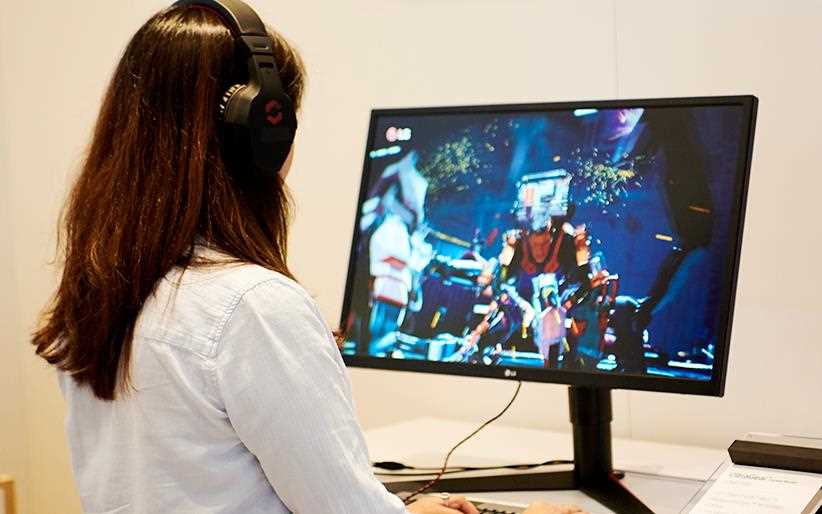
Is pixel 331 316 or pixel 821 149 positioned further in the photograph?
pixel 331 316

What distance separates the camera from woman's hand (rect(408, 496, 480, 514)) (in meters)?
1.32

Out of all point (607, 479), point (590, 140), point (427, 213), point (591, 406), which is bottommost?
point (607, 479)

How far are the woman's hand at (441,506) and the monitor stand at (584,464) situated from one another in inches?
11.3

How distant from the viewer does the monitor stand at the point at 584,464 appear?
1643 mm

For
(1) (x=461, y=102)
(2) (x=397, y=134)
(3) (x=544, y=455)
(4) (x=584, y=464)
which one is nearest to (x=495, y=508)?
(4) (x=584, y=464)

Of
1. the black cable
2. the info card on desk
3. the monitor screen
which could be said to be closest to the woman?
the info card on desk

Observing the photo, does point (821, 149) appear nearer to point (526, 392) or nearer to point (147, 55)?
point (526, 392)

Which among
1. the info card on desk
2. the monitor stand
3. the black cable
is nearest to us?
the info card on desk

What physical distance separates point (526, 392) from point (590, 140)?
684 millimetres

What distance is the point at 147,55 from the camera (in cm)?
110

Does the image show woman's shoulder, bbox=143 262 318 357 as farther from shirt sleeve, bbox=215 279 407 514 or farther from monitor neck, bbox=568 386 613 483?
monitor neck, bbox=568 386 613 483

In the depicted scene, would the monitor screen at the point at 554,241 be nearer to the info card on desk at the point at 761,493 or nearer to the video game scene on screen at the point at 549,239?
the video game scene on screen at the point at 549,239

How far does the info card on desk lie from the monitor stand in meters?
0.27

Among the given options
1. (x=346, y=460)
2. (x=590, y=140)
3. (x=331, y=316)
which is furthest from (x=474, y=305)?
(x=331, y=316)
